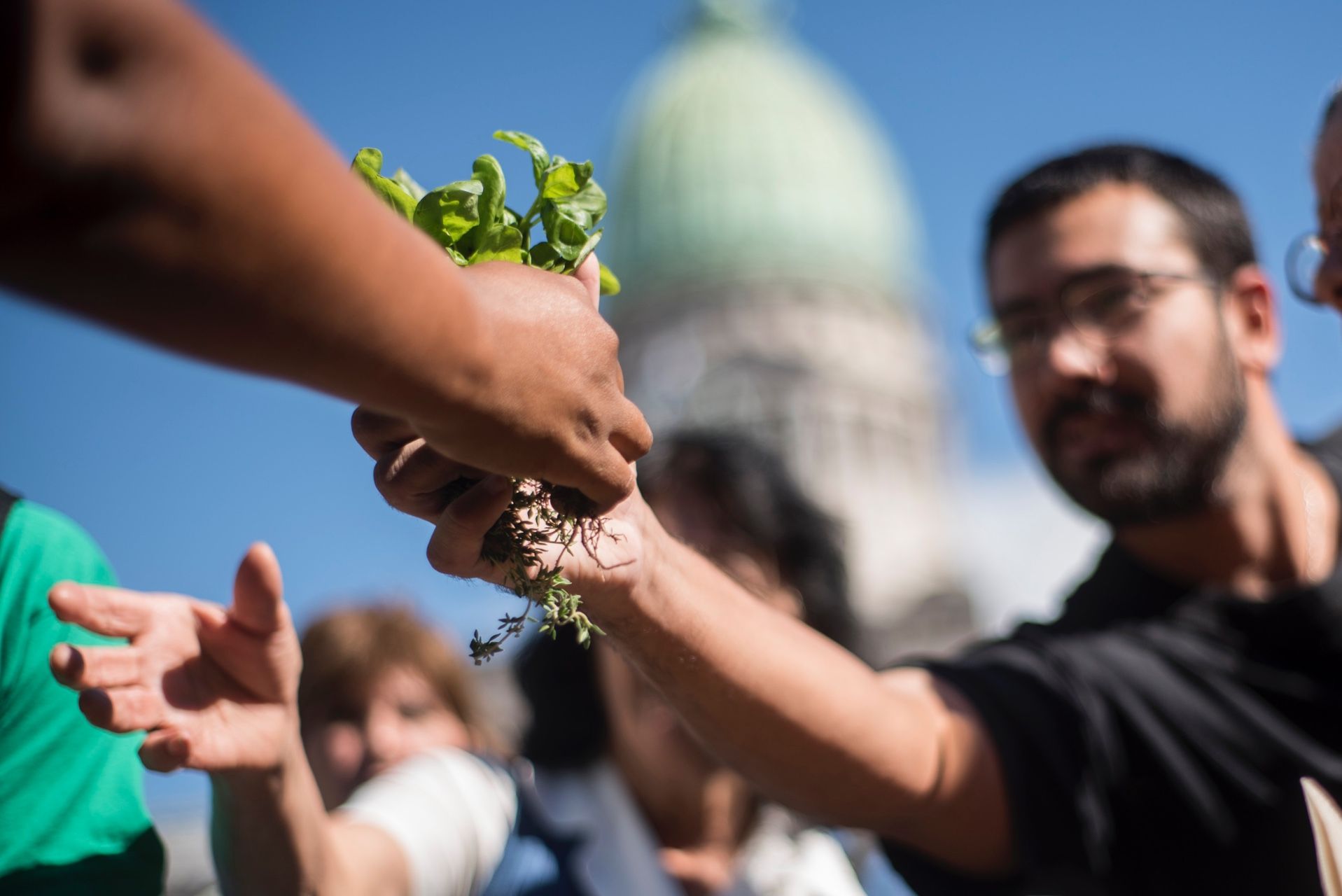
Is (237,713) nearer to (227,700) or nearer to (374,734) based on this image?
(227,700)

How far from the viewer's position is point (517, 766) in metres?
2.80

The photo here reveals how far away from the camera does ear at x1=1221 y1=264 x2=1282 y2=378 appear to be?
9.16 ft

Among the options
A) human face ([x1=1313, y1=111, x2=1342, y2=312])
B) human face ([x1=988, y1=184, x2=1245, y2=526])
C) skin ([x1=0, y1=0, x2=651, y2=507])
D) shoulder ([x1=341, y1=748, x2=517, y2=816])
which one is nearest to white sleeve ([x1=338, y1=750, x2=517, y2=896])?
shoulder ([x1=341, y1=748, x2=517, y2=816])

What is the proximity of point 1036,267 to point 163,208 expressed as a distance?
7.38 feet

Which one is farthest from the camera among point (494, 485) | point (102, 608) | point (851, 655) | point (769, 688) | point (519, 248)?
point (851, 655)

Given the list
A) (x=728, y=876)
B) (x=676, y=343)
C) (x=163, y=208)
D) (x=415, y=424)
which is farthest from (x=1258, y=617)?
(x=676, y=343)

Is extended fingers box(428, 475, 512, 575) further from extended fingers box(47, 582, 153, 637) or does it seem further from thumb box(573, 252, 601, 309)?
extended fingers box(47, 582, 153, 637)

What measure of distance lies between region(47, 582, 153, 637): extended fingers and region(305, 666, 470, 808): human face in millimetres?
1545

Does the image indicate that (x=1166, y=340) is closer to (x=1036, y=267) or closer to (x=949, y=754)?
(x=1036, y=267)

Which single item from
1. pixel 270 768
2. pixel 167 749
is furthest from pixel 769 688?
pixel 167 749

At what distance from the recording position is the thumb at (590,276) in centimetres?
145

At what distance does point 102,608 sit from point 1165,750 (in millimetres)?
1833

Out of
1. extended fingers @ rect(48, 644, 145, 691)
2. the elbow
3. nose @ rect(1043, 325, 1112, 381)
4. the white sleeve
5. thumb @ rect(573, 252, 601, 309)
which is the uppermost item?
the elbow

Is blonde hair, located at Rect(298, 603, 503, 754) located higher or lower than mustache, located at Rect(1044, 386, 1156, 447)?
lower
